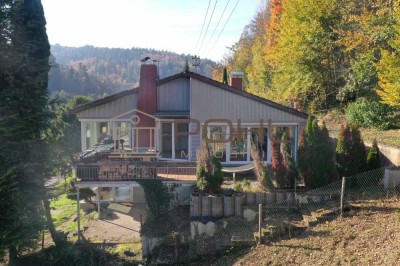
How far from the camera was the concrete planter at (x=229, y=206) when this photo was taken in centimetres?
1234

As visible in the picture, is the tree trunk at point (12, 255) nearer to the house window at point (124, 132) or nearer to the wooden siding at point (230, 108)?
the house window at point (124, 132)

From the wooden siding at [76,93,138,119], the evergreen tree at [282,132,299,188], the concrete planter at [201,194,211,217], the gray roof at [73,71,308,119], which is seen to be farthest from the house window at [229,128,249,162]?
the wooden siding at [76,93,138,119]

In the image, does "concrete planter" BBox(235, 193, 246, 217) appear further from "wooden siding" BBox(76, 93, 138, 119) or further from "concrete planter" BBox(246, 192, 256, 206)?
"wooden siding" BBox(76, 93, 138, 119)

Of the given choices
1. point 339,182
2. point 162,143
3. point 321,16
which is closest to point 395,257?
point 339,182

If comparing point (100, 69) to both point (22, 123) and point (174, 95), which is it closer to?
point (174, 95)

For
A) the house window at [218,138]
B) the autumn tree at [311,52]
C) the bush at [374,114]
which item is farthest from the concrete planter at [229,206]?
the autumn tree at [311,52]

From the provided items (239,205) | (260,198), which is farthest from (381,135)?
(239,205)

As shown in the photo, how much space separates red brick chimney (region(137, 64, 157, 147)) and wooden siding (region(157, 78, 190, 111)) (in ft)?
1.23

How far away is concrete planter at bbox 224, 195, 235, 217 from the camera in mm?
12344

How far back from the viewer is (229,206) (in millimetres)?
12359

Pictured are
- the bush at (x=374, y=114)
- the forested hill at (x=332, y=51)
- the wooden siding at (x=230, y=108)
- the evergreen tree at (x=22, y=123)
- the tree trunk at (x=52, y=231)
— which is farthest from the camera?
the forested hill at (x=332, y=51)

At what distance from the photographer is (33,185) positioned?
1276cm

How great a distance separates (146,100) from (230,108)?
4113mm

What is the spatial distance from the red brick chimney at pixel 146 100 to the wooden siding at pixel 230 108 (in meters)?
2.06
